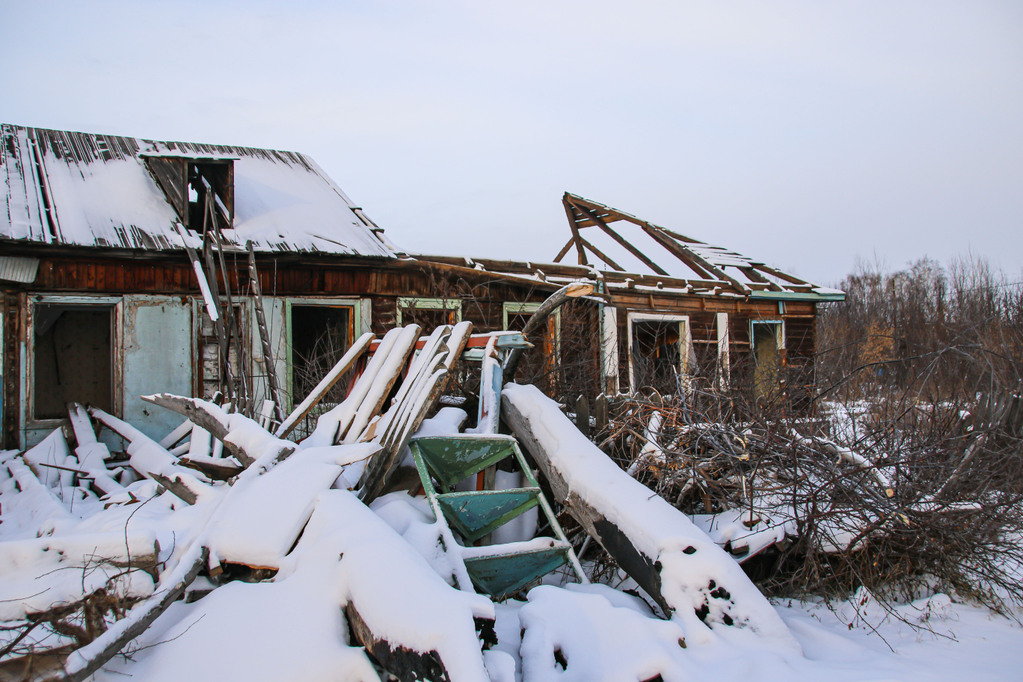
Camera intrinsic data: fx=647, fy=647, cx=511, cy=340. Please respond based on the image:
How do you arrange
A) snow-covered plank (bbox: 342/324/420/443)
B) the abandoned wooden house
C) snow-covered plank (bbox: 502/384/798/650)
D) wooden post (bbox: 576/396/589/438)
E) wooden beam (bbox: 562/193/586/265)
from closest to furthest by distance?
snow-covered plank (bbox: 502/384/798/650), snow-covered plank (bbox: 342/324/420/443), wooden post (bbox: 576/396/589/438), the abandoned wooden house, wooden beam (bbox: 562/193/586/265)

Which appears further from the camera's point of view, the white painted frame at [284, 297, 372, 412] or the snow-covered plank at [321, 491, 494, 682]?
the white painted frame at [284, 297, 372, 412]

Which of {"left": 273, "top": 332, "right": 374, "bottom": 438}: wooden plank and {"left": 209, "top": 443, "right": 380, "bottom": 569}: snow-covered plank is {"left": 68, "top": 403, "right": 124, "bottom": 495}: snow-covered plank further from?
{"left": 209, "top": 443, "right": 380, "bottom": 569}: snow-covered plank

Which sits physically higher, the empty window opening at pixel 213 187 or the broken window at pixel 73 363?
the empty window opening at pixel 213 187

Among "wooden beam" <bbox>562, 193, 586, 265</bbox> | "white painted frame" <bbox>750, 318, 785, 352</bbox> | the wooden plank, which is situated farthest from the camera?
"wooden beam" <bbox>562, 193, 586, 265</bbox>

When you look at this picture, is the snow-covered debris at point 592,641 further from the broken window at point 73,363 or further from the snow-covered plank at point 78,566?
the broken window at point 73,363

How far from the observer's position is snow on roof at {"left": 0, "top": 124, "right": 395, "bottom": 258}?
7859 mm

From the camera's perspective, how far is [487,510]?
412cm

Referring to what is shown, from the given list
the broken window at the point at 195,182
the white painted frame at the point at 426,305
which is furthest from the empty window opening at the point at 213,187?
the white painted frame at the point at 426,305

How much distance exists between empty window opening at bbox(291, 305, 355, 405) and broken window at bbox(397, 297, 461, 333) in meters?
0.76

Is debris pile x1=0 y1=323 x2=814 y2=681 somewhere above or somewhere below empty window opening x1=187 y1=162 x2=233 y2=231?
below

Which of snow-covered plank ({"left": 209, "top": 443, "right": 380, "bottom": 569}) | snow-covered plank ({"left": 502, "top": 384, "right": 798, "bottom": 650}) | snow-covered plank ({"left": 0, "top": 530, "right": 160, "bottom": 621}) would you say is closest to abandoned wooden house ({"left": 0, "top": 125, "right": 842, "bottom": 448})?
snow-covered plank ({"left": 502, "top": 384, "right": 798, "bottom": 650})

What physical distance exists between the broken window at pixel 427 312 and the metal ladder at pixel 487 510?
4933 millimetres

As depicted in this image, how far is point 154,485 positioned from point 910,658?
5.30 metres

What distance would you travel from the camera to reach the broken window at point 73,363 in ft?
34.9
